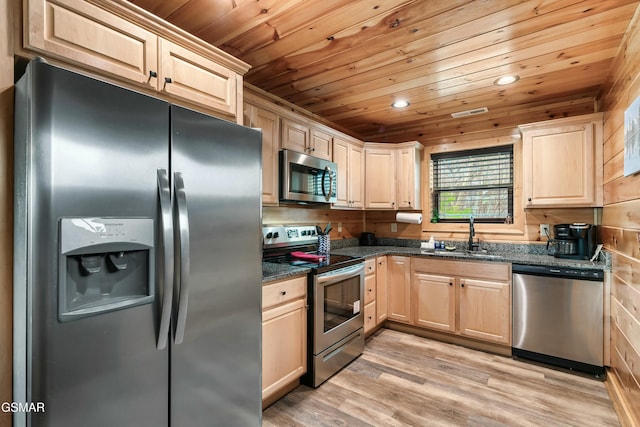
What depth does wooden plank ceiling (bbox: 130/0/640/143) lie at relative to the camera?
1.70 meters

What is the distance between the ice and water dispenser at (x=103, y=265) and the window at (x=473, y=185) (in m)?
3.44

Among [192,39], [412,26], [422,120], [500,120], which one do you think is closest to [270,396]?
[192,39]

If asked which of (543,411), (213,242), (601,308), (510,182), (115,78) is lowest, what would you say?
(543,411)

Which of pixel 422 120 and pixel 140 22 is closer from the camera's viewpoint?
pixel 140 22

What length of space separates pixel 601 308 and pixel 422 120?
96.3 inches

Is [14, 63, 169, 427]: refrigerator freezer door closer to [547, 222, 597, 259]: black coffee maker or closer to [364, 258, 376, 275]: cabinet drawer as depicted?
[364, 258, 376, 275]: cabinet drawer

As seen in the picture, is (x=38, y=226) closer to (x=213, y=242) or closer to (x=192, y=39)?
(x=213, y=242)

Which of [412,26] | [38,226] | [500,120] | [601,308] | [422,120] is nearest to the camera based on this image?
[38,226]

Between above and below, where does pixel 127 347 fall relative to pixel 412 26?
below

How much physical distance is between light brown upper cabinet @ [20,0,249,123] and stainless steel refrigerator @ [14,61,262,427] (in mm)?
272

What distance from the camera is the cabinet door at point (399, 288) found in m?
3.35

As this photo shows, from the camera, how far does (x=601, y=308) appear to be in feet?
7.91

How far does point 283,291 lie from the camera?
2064mm

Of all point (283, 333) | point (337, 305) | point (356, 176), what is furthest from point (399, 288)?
point (283, 333)
